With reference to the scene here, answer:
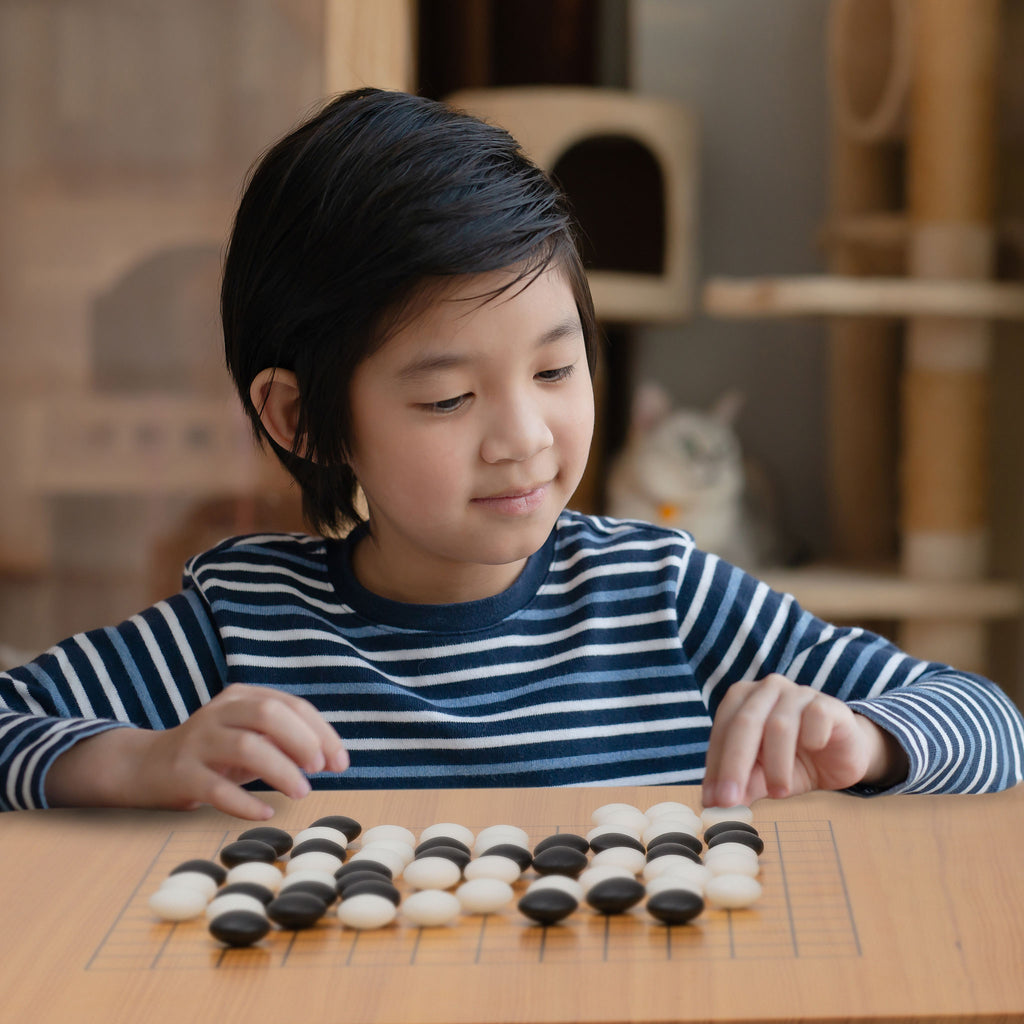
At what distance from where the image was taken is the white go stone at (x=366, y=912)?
0.49m

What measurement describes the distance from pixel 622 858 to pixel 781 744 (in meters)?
0.11

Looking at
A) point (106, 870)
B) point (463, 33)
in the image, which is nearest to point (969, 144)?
point (463, 33)

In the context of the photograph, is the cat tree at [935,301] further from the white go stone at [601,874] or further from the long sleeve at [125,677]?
the white go stone at [601,874]

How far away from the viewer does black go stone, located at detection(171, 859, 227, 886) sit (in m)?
0.54

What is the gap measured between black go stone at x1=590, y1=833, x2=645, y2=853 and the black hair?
356 mm

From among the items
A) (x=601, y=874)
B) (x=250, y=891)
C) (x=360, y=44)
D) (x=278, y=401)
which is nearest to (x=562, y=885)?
(x=601, y=874)

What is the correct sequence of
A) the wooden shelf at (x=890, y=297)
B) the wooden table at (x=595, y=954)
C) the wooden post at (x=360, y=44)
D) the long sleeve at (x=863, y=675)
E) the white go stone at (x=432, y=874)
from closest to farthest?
1. the wooden table at (x=595, y=954)
2. the white go stone at (x=432, y=874)
3. the long sleeve at (x=863, y=675)
4. the wooden post at (x=360, y=44)
5. the wooden shelf at (x=890, y=297)

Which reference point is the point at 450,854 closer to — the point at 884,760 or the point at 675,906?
the point at 675,906

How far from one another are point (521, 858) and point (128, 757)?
10.1 inches

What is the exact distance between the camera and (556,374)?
2.64ft

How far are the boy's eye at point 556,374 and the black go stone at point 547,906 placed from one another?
384mm

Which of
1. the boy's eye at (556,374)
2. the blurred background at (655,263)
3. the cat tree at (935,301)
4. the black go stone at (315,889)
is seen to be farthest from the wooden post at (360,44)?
the black go stone at (315,889)

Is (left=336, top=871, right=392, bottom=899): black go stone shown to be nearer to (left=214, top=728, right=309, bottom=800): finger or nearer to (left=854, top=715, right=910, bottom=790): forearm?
(left=214, top=728, right=309, bottom=800): finger

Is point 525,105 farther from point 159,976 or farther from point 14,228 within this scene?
point 159,976
